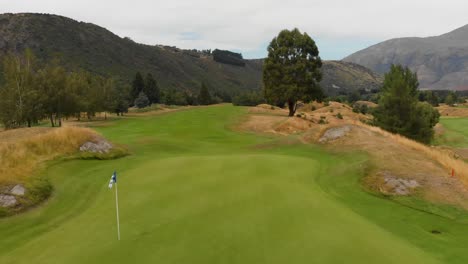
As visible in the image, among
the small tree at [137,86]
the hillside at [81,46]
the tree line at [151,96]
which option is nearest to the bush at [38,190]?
the tree line at [151,96]

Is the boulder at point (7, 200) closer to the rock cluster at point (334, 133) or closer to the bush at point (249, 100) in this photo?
the rock cluster at point (334, 133)

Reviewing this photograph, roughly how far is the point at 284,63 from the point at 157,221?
43226 mm

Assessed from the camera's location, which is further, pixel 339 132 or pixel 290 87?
pixel 290 87

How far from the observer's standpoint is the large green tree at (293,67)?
50.6 metres

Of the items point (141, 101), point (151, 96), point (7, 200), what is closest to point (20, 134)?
point (7, 200)

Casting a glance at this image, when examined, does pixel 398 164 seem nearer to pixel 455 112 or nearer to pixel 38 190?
pixel 38 190

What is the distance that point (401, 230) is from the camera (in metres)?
12.0

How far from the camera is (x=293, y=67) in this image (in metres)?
50.6

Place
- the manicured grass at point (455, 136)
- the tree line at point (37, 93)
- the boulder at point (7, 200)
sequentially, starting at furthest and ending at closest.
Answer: the manicured grass at point (455, 136) → the tree line at point (37, 93) → the boulder at point (7, 200)

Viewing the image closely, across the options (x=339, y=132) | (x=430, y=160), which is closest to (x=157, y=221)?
(x=430, y=160)

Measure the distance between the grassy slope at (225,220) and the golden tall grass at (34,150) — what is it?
1.15m

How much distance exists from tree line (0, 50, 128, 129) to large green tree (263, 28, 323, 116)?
85.4 feet

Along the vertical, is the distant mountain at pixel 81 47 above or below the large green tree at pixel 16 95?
above

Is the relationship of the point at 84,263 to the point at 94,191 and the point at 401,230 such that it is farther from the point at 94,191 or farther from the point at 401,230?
the point at 401,230
